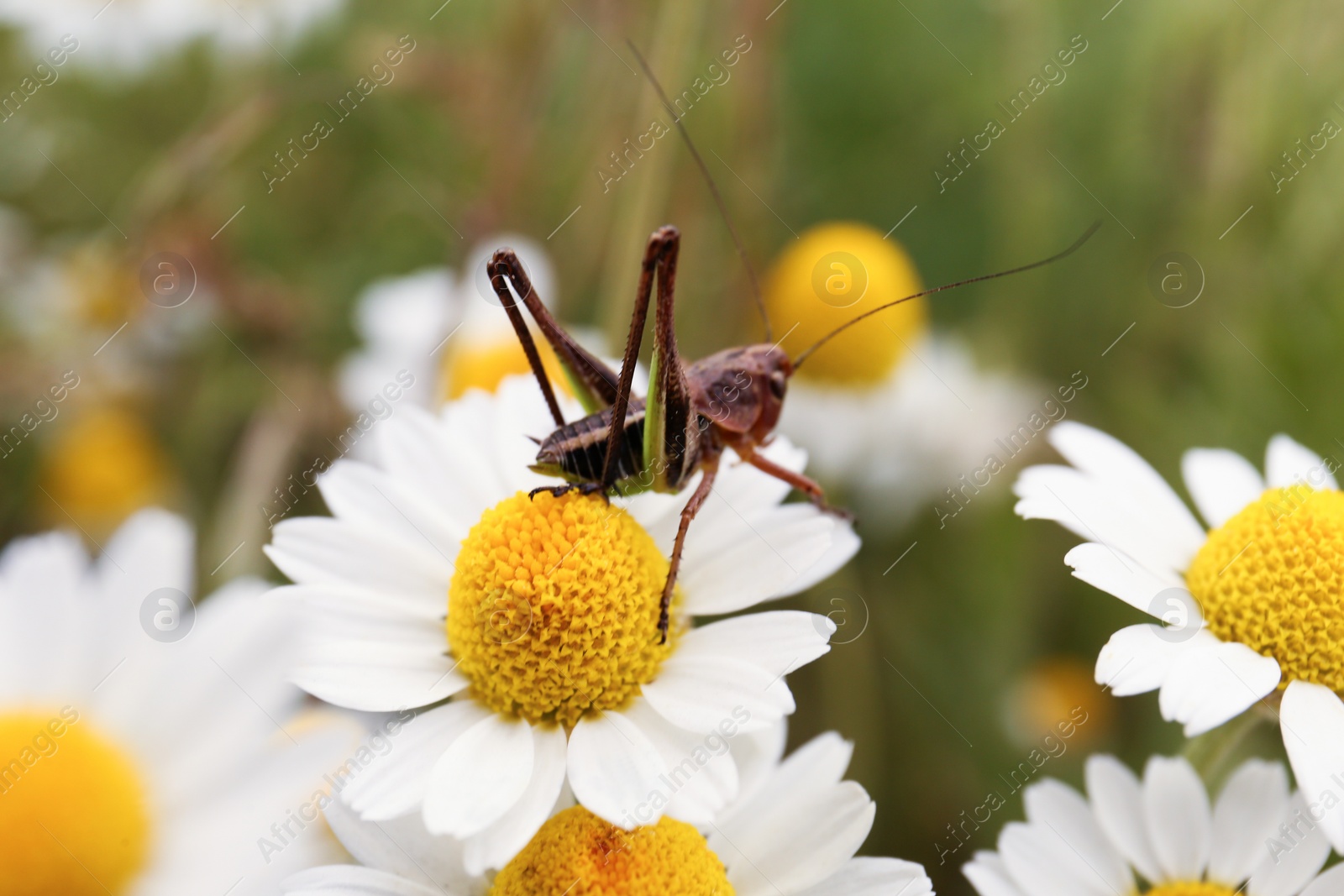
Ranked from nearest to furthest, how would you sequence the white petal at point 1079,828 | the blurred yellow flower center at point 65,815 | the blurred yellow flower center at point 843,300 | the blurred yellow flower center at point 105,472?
1. the blurred yellow flower center at point 65,815
2. the white petal at point 1079,828
3. the blurred yellow flower center at point 843,300
4. the blurred yellow flower center at point 105,472

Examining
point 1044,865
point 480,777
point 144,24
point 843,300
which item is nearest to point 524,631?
point 480,777

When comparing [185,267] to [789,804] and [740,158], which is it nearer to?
[740,158]

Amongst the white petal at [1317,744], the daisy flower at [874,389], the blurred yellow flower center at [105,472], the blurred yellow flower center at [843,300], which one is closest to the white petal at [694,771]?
the white petal at [1317,744]

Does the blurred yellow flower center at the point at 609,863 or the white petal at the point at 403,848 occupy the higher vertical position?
the white petal at the point at 403,848

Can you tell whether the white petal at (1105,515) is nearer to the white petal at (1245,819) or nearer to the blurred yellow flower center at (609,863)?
the white petal at (1245,819)

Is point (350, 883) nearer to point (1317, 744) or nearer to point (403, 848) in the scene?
point (403, 848)

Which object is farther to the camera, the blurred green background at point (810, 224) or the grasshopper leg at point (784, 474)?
the blurred green background at point (810, 224)
